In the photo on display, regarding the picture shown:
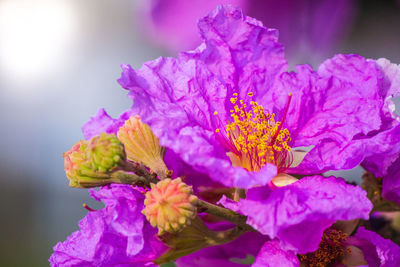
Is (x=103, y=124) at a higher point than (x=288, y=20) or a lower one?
lower

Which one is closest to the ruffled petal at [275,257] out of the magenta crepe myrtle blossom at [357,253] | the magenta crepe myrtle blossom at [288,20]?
the magenta crepe myrtle blossom at [357,253]

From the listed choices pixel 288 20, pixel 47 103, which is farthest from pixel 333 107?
pixel 47 103

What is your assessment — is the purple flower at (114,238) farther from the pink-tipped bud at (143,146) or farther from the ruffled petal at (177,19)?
the ruffled petal at (177,19)

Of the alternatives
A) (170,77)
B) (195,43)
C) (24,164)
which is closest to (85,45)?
(24,164)

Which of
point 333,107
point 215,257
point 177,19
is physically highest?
point 177,19

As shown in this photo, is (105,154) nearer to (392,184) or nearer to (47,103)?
(392,184)

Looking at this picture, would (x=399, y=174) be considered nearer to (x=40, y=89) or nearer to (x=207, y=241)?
(x=207, y=241)

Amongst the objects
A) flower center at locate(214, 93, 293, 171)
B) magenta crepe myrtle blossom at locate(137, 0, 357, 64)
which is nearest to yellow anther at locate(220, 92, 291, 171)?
flower center at locate(214, 93, 293, 171)
